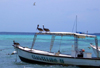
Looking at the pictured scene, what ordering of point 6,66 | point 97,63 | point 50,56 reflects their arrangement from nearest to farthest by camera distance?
→ point 97,63, point 50,56, point 6,66

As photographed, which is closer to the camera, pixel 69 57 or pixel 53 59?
pixel 69 57

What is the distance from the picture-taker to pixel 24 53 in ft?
61.9

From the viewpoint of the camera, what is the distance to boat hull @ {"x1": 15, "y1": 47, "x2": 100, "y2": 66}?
1635 cm

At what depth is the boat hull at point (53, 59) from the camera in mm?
16345

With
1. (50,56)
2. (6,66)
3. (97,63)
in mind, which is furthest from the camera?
(6,66)

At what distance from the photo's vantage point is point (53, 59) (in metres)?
17.4

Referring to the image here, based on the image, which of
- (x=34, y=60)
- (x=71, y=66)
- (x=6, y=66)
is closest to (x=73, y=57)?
(x=71, y=66)

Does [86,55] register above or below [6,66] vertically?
above

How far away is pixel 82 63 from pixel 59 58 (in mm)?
1877

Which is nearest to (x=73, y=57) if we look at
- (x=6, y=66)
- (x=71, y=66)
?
(x=71, y=66)

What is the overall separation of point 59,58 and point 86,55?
2.14 metres

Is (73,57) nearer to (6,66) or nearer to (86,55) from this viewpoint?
(86,55)

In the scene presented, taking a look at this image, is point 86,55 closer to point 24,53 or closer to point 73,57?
point 73,57

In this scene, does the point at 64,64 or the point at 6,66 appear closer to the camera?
the point at 64,64
